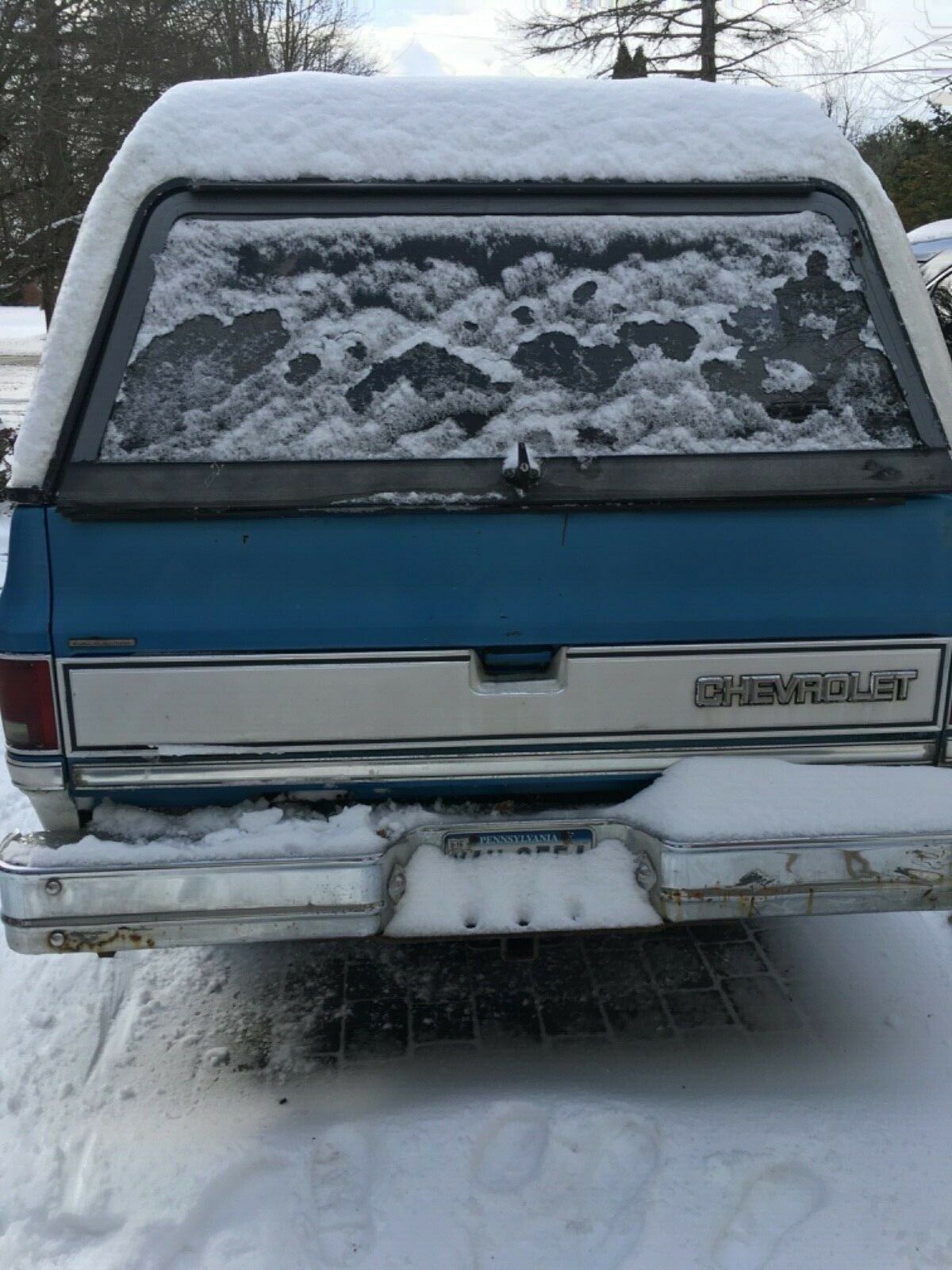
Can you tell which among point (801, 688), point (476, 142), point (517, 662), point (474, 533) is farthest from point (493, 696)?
point (476, 142)

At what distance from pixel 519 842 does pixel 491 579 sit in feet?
2.06

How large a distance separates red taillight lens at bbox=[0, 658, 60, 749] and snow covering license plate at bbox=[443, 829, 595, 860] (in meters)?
0.96

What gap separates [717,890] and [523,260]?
5.26ft

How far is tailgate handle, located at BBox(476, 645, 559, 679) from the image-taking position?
2912 mm

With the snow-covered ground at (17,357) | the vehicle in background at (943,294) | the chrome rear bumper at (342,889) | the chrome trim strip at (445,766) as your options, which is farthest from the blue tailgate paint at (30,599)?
the snow-covered ground at (17,357)

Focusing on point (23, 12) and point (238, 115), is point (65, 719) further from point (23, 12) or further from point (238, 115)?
point (23, 12)

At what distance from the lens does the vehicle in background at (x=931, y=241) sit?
8.39 m

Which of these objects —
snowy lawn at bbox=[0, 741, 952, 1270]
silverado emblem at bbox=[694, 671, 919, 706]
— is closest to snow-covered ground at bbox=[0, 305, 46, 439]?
snowy lawn at bbox=[0, 741, 952, 1270]

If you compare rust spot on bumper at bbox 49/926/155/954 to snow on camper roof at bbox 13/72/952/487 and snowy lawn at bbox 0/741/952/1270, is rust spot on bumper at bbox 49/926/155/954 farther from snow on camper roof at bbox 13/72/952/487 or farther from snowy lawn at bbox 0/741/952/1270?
snow on camper roof at bbox 13/72/952/487

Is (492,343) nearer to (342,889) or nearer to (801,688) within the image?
(801,688)

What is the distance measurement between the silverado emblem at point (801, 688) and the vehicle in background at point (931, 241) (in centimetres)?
608

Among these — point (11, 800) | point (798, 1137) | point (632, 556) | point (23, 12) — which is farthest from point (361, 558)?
point (23, 12)

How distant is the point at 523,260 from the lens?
304cm

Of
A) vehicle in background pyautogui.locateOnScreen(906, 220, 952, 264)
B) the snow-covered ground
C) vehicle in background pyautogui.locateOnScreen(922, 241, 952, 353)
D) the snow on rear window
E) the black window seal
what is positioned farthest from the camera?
the snow-covered ground
